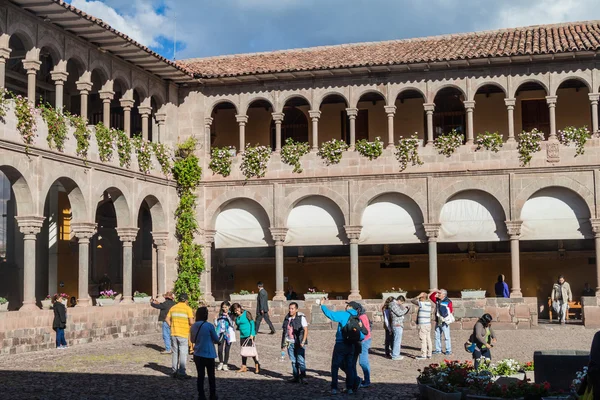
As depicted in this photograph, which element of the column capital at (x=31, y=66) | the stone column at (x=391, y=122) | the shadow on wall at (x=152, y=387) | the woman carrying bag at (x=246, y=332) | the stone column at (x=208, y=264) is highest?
the column capital at (x=31, y=66)

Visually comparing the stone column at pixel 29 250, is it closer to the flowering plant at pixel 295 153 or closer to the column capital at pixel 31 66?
the column capital at pixel 31 66

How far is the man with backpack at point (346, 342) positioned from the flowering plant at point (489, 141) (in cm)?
1526

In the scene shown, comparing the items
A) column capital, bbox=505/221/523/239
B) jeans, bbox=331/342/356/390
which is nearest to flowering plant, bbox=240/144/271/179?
column capital, bbox=505/221/523/239

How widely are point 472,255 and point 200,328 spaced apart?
20571mm

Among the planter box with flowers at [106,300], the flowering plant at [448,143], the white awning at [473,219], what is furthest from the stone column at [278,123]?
the planter box with flowers at [106,300]

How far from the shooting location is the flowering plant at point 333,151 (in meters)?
29.0

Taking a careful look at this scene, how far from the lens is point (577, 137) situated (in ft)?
89.5

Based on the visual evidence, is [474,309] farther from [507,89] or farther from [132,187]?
[132,187]

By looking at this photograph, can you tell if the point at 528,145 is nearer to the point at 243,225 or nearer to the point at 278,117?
the point at 278,117

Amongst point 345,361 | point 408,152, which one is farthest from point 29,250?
point 408,152

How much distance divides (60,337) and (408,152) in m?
12.7

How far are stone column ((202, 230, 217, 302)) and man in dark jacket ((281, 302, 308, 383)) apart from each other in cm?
1413

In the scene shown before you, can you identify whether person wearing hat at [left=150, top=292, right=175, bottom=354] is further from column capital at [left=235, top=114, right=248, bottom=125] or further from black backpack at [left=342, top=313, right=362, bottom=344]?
column capital at [left=235, top=114, right=248, bottom=125]

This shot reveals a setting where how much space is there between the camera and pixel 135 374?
53.7 feet
